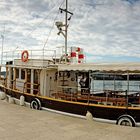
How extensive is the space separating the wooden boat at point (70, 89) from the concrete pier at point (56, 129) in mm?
525

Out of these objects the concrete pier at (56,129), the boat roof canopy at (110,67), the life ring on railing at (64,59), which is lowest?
the concrete pier at (56,129)

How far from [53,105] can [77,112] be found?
1505 millimetres

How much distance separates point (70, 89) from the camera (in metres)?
13.5

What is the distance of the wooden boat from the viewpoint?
10.0 m

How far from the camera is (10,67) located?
16188 mm

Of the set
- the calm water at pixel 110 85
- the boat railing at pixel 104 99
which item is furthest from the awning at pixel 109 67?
the calm water at pixel 110 85

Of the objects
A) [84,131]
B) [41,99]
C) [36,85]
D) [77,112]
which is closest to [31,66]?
[36,85]

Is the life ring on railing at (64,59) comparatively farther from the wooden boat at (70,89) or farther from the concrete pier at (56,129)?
the concrete pier at (56,129)

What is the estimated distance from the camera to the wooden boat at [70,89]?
10039 mm

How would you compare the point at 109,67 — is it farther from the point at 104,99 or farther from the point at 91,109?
the point at 91,109

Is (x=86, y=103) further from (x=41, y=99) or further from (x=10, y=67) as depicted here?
(x=10, y=67)

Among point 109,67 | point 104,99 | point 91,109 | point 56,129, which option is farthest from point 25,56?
point 56,129

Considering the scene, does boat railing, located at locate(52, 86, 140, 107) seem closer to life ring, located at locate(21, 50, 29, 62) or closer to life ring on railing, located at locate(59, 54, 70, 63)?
life ring on railing, located at locate(59, 54, 70, 63)

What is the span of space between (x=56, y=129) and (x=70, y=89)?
4713 mm
